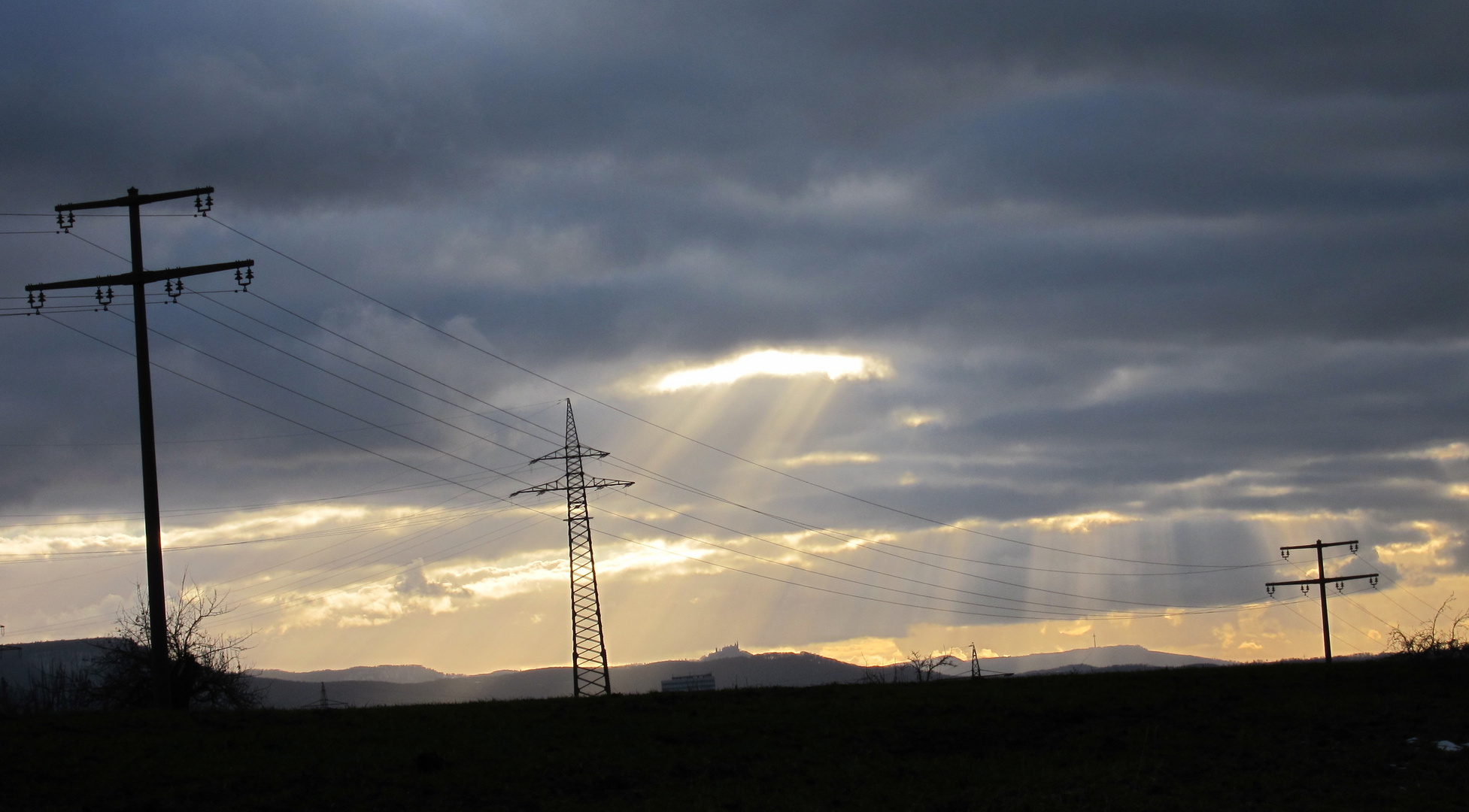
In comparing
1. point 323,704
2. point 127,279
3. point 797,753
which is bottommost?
point 797,753

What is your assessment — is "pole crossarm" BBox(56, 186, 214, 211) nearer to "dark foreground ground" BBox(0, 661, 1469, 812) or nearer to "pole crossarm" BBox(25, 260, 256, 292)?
"pole crossarm" BBox(25, 260, 256, 292)

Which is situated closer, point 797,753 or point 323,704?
point 797,753

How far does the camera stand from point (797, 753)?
33.9 metres

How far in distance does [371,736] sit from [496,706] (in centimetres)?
571

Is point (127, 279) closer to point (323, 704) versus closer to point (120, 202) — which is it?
point (120, 202)

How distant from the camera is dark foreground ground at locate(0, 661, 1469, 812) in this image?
92.8 ft

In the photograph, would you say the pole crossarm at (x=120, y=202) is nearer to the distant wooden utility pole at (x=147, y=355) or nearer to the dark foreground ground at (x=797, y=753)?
the distant wooden utility pole at (x=147, y=355)

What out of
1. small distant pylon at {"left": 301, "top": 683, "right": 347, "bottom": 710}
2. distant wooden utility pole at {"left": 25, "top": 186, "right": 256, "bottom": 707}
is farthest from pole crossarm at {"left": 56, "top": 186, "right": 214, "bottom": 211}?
small distant pylon at {"left": 301, "top": 683, "right": 347, "bottom": 710}

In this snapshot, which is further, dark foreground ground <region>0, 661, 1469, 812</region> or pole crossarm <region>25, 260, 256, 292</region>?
pole crossarm <region>25, 260, 256, 292</region>

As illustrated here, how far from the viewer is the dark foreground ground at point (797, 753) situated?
28.3 m

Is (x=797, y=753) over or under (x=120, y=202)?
under

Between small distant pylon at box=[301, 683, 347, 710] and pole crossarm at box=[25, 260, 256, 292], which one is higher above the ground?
pole crossarm at box=[25, 260, 256, 292]

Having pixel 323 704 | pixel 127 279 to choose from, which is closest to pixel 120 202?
pixel 127 279

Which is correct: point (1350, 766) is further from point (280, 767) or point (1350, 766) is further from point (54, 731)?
point (54, 731)
